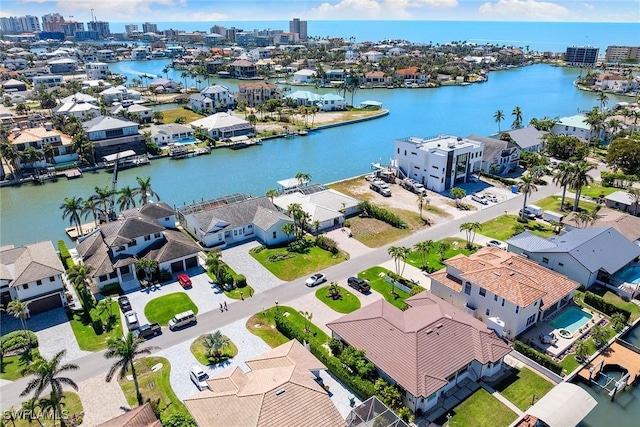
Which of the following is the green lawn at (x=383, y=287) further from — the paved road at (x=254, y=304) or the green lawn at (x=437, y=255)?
the green lawn at (x=437, y=255)

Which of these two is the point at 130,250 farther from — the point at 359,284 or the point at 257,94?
the point at 257,94

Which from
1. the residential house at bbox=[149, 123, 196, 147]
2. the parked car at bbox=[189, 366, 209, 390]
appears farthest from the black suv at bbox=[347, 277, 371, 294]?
the residential house at bbox=[149, 123, 196, 147]

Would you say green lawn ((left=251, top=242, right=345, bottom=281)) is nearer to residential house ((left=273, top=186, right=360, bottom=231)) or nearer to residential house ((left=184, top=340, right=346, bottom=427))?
residential house ((left=273, top=186, right=360, bottom=231))

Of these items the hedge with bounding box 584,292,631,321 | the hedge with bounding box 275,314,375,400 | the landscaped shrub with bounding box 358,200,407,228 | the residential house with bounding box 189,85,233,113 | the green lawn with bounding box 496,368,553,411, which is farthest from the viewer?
the residential house with bounding box 189,85,233,113

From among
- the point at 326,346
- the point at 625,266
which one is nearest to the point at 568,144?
the point at 625,266

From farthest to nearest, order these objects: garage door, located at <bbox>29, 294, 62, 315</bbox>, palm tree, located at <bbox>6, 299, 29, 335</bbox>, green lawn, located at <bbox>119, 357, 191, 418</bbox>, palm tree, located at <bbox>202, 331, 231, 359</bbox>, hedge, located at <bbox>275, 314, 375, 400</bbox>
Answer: garage door, located at <bbox>29, 294, 62, 315</bbox>, palm tree, located at <bbox>6, 299, 29, 335</bbox>, palm tree, located at <bbox>202, 331, 231, 359</bbox>, hedge, located at <bbox>275, 314, 375, 400</bbox>, green lawn, located at <bbox>119, 357, 191, 418</bbox>

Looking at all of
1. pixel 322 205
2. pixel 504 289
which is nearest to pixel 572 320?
pixel 504 289

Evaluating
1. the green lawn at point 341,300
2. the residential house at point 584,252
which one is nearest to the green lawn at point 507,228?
the residential house at point 584,252
